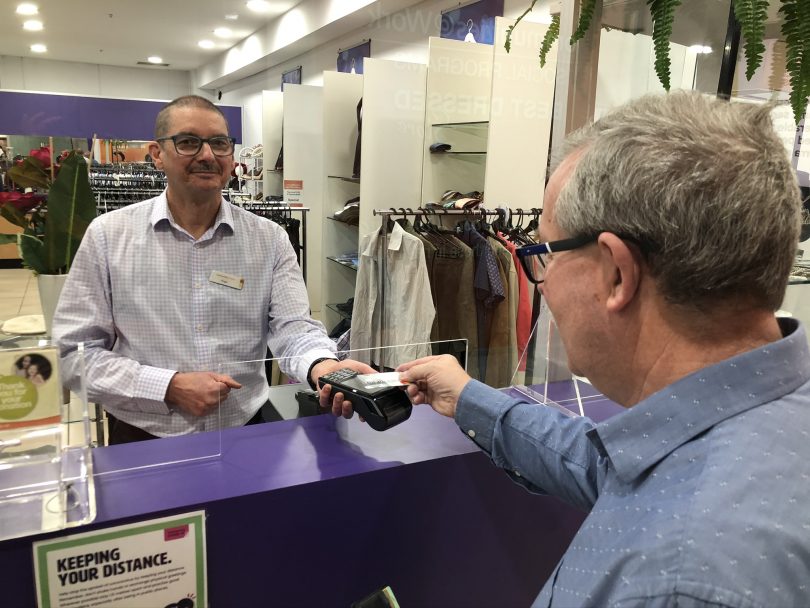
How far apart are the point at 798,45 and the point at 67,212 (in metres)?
2.66

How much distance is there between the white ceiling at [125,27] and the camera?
5.81m

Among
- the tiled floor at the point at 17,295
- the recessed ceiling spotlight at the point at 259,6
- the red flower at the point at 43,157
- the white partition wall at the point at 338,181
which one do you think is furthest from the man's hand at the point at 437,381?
the recessed ceiling spotlight at the point at 259,6

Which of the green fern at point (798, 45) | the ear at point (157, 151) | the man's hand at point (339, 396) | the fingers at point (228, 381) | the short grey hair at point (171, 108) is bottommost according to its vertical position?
the man's hand at point (339, 396)

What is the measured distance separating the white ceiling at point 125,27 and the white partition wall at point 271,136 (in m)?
1.13

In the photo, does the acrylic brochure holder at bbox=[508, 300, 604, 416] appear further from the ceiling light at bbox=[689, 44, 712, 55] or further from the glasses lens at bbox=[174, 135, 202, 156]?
the glasses lens at bbox=[174, 135, 202, 156]

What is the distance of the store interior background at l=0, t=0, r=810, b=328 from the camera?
552 cm

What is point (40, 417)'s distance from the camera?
840mm

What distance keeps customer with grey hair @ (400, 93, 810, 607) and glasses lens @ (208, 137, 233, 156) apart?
1369mm

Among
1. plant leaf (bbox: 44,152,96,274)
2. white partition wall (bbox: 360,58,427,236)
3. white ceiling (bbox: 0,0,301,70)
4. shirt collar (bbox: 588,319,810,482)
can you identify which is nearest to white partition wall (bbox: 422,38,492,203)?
white partition wall (bbox: 360,58,427,236)

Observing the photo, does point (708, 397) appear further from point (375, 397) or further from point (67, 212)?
point (67, 212)

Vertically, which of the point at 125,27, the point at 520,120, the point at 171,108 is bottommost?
the point at 171,108

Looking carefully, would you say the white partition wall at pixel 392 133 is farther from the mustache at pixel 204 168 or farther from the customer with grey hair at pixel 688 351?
the customer with grey hair at pixel 688 351

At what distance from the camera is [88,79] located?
8.05m

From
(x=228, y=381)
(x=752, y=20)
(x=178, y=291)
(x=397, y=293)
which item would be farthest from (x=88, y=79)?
(x=752, y=20)
